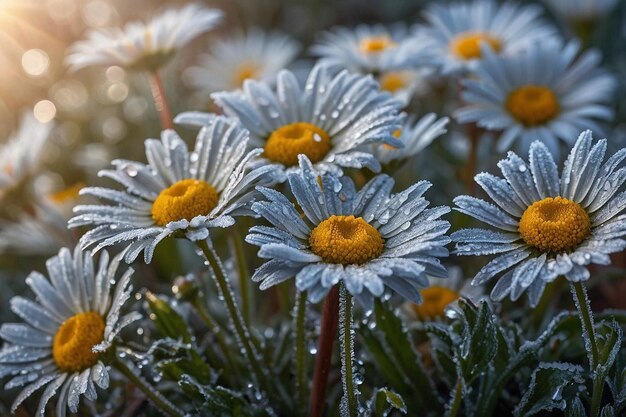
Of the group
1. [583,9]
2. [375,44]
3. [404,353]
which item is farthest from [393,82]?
[404,353]

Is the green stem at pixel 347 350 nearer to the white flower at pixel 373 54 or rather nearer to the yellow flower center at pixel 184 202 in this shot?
the yellow flower center at pixel 184 202

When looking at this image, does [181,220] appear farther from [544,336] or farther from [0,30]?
[0,30]

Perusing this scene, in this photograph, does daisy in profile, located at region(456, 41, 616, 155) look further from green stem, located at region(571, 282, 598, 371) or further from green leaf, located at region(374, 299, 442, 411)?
green stem, located at region(571, 282, 598, 371)

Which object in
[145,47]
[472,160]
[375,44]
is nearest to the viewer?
[145,47]

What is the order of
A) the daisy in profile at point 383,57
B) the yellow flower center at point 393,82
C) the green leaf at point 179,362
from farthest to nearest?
the yellow flower center at point 393,82 → the daisy in profile at point 383,57 → the green leaf at point 179,362

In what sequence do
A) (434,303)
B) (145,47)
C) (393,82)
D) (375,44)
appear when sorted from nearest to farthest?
(434,303) < (145,47) < (375,44) < (393,82)

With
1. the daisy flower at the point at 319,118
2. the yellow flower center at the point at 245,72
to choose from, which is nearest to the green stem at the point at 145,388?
the daisy flower at the point at 319,118

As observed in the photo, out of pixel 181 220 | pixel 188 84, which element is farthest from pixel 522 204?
pixel 188 84

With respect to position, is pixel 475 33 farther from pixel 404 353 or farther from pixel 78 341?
pixel 78 341
